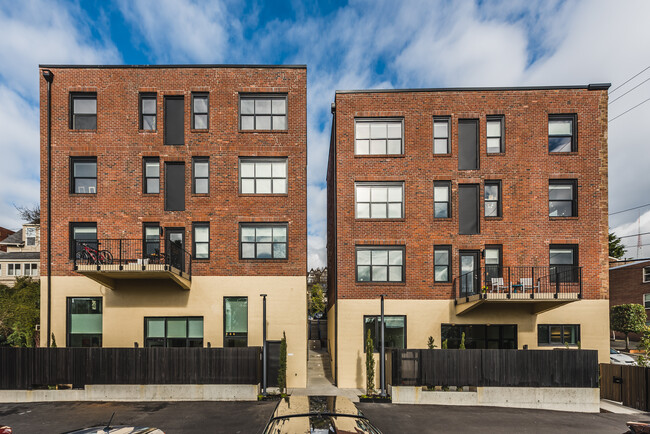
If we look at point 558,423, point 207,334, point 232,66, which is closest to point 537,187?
point 558,423

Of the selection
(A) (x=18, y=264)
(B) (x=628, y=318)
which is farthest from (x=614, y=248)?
(A) (x=18, y=264)

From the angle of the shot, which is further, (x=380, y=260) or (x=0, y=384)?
(x=380, y=260)

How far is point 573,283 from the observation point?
47.2 ft

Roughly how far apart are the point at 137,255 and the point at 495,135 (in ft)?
53.7

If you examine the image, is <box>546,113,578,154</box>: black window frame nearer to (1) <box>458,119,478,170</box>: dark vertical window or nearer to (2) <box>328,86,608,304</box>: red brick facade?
(2) <box>328,86,608,304</box>: red brick facade

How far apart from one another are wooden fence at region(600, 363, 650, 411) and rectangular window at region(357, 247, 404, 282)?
855 cm

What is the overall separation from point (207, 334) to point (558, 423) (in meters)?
12.6

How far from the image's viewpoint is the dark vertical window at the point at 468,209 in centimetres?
1470

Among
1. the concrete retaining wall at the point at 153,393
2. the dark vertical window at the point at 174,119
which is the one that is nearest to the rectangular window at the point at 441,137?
the dark vertical window at the point at 174,119

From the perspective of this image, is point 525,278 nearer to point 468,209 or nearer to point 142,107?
point 468,209

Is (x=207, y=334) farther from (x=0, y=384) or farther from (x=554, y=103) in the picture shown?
(x=554, y=103)

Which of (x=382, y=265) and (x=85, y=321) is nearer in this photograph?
(x=85, y=321)

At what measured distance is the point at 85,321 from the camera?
549 inches

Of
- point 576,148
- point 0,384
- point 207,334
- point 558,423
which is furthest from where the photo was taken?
point 576,148
